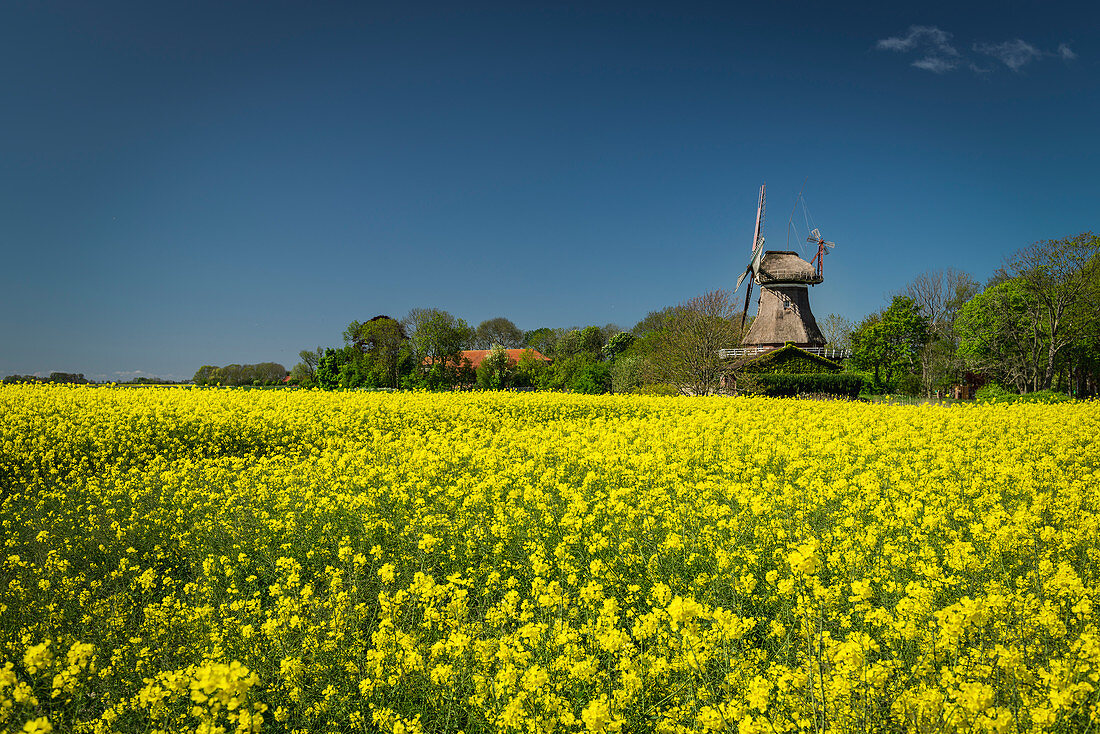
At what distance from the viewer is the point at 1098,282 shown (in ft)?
103

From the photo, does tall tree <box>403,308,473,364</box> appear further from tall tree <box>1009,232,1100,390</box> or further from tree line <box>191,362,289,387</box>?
tall tree <box>1009,232,1100,390</box>

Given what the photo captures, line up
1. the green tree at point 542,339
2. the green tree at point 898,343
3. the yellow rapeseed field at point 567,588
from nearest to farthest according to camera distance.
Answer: the yellow rapeseed field at point 567,588, the green tree at point 898,343, the green tree at point 542,339

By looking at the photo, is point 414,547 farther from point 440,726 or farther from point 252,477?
point 252,477

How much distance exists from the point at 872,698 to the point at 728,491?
9.85ft

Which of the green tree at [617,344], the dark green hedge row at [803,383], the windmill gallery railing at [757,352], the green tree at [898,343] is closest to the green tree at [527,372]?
the green tree at [617,344]

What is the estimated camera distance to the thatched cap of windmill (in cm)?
4350

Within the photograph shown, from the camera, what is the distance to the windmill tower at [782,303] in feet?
137

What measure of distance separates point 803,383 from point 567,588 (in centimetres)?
2860

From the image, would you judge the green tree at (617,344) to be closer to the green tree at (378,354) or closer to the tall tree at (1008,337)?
the green tree at (378,354)

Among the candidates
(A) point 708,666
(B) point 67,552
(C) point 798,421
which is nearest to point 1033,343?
(C) point 798,421

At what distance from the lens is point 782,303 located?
42.9 meters

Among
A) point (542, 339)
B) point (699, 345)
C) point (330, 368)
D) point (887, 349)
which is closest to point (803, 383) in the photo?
point (699, 345)

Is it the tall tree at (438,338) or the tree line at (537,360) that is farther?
the tall tree at (438,338)

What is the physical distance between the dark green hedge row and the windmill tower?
10.3 metres
